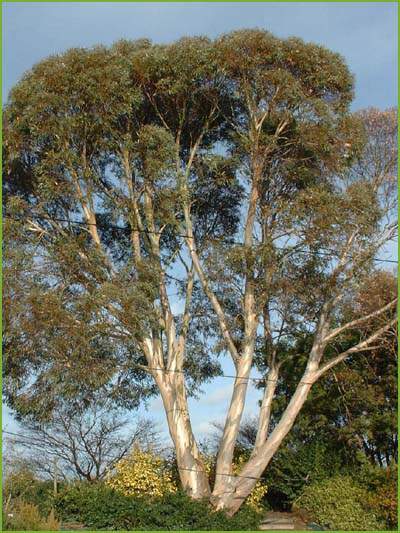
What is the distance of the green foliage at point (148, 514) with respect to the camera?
1457 cm

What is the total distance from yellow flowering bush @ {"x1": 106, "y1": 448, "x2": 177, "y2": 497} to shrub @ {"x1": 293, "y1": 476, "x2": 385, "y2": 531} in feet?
11.2

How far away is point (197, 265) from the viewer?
16.8 m

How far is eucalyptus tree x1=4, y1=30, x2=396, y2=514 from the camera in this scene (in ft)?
52.4

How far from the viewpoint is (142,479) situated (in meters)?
17.0

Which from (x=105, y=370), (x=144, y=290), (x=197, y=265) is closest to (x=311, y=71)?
(x=197, y=265)

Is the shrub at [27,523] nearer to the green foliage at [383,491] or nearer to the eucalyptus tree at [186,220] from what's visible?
the eucalyptus tree at [186,220]

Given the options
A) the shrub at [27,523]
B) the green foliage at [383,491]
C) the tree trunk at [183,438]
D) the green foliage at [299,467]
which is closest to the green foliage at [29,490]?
the tree trunk at [183,438]

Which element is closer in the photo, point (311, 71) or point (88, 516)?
point (88, 516)

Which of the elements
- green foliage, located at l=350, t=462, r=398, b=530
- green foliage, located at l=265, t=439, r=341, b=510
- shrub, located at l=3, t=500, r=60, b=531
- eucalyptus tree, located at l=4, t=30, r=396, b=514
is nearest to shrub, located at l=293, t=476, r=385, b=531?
green foliage, located at l=350, t=462, r=398, b=530

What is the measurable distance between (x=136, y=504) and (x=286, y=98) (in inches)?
369

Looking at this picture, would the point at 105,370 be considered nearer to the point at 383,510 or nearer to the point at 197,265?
the point at 197,265

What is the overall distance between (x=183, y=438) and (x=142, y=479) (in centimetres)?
152

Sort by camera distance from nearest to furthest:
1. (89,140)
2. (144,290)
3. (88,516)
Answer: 1. (88,516)
2. (144,290)
3. (89,140)

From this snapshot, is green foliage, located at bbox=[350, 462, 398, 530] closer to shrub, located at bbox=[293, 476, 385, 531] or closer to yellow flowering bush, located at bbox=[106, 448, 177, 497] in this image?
shrub, located at bbox=[293, 476, 385, 531]
